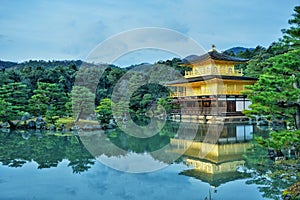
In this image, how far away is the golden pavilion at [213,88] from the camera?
60.1ft

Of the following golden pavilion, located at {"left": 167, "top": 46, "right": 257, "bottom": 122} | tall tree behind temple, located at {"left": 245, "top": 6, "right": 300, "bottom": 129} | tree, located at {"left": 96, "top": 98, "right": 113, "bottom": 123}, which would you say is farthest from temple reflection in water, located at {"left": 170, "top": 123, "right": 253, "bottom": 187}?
golden pavilion, located at {"left": 167, "top": 46, "right": 257, "bottom": 122}

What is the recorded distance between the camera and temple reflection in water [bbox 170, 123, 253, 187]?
612 centimetres

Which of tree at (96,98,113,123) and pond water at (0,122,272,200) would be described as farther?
tree at (96,98,113,123)

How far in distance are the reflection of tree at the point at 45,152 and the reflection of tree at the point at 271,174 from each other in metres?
4.01

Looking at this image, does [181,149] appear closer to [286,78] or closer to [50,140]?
[286,78]

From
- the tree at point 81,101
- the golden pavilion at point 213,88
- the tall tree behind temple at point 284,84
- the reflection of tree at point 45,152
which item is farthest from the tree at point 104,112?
the tall tree behind temple at point 284,84

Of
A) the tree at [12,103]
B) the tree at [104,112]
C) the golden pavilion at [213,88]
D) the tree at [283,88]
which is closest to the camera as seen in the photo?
the tree at [283,88]

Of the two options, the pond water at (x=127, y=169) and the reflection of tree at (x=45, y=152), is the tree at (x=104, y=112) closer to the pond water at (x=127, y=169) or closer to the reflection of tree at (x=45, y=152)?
the reflection of tree at (x=45, y=152)

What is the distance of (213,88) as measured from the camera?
19.2 meters

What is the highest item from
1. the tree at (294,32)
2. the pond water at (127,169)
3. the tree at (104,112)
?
the tree at (294,32)

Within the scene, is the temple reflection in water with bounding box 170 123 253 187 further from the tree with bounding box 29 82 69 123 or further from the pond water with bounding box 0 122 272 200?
the tree with bounding box 29 82 69 123

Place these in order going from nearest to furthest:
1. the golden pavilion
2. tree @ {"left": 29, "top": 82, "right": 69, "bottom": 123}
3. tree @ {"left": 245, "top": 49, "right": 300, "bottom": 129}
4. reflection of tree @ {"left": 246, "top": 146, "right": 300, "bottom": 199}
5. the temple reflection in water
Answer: tree @ {"left": 245, "top": 49, "right": 300, "bottom": 129} → reflection of tree @ {"left": 246, "top": 146, "right": 300, "bottom": 199} → the temple reflection in water → tree @ {"left": 29, "top": 82, "right": 69, "bottom": 123} → the golden pavilion

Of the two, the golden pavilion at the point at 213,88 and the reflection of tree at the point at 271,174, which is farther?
the golden pavilion at the point at 213,88

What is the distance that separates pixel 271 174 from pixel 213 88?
44.7 feet
